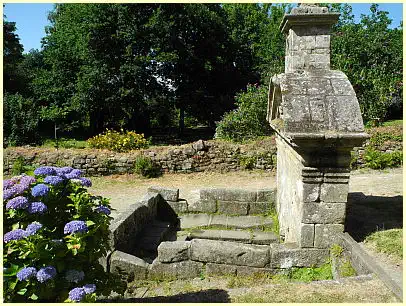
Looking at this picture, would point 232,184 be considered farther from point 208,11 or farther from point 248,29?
point 248,29

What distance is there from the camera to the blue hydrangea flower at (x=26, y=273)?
10.3 feet

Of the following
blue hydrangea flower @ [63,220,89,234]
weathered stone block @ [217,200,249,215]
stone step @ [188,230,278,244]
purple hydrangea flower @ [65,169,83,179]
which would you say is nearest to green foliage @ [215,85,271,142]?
weathered stone block @ [217,200,249,215]

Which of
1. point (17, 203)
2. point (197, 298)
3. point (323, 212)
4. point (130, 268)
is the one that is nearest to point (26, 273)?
point (17, 203)

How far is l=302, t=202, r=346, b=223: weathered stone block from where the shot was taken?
5.06 metres

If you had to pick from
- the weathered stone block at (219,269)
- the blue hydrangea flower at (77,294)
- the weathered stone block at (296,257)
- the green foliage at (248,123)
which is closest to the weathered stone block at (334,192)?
the weathered stone block at (296,257)

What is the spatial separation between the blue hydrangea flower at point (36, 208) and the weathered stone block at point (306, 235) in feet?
10.6

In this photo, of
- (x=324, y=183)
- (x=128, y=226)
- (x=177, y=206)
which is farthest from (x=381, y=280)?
(x=177, y=206)

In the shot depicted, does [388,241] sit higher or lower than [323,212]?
lower

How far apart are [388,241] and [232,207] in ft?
13.0

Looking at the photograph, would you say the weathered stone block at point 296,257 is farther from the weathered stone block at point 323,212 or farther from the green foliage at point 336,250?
the weathered stone block at point 323,212

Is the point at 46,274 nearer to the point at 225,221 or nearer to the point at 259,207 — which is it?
the point at 225,221

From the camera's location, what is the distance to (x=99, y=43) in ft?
70.0

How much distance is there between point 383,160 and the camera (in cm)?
1263

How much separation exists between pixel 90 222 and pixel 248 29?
28.9 m
